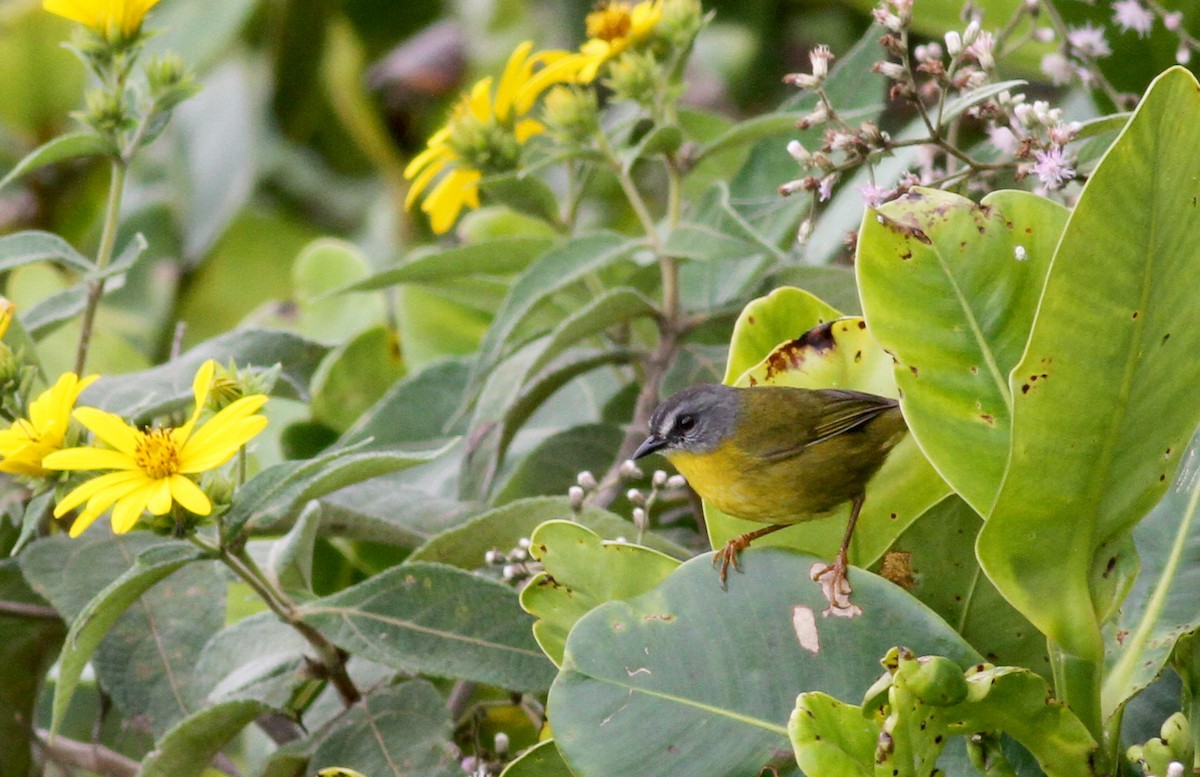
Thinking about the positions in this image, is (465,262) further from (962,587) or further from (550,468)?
(962,587)

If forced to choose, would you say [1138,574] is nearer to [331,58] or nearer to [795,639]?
[795,639]

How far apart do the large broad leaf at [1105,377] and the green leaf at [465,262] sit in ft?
2.82

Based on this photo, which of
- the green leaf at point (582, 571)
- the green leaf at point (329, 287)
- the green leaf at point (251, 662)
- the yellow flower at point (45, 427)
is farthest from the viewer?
the green leaf at point (329, 287)

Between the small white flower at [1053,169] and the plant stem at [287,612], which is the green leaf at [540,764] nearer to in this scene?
the plant stem at [287,612]

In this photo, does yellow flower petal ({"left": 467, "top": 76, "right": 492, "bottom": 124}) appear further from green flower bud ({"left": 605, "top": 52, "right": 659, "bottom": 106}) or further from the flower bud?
the flower bud

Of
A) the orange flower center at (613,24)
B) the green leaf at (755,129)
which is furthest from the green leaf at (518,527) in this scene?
the orange flower center at (613,24)

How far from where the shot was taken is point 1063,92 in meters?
2.69

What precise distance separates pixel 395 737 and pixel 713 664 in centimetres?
39

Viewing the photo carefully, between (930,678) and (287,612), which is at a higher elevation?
(930,678)

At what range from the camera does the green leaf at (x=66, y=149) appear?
1415 millimetres

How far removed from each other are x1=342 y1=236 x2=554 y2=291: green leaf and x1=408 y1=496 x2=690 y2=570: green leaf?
39 cm

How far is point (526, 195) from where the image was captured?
1707 millimetres

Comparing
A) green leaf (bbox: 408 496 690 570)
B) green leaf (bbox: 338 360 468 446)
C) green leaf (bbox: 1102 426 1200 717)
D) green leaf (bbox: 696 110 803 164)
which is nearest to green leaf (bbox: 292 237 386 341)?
green leaf (bbox: 338 360 468 446)

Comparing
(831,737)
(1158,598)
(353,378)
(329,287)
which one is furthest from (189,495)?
(329,287)
